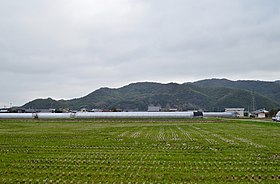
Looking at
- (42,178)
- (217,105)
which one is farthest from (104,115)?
(217,105)

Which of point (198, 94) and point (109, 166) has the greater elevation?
point (198, 94)

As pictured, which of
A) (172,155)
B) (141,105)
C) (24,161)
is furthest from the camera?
(141,105)

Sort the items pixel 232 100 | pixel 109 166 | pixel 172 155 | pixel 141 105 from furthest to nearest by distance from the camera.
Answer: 1. pixel 141 105
2. pixel 232 100
3. pixel 172 155
4. pixel 109 166

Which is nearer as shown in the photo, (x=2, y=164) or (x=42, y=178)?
(x=42, y=178)

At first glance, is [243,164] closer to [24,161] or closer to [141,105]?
[24,161]

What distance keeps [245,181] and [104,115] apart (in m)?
64.8

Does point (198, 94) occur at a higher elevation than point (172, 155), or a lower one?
higher

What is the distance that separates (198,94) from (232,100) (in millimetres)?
26917

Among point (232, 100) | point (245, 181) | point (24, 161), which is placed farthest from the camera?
point (232, 100)

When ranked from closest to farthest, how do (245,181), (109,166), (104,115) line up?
(245,181) → (109,166) → (104,115)

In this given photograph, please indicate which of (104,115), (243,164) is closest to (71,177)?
(243,164)

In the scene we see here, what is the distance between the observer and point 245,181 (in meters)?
8.94

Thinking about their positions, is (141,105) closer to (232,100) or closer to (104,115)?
(232,100)

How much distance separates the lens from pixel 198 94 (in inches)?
6998
